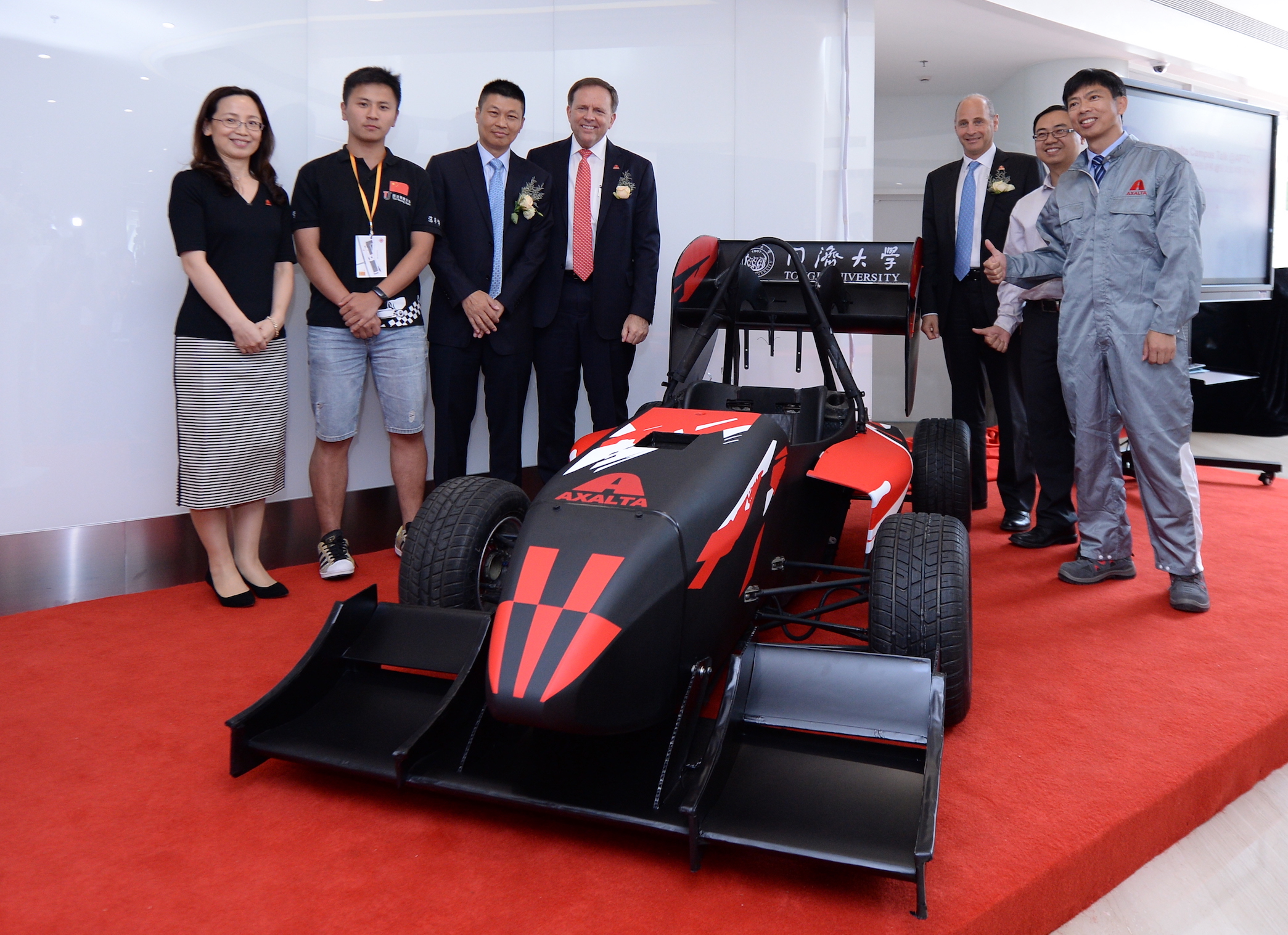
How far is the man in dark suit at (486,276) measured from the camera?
12.0 ft

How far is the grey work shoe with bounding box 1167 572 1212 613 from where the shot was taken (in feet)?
9.86

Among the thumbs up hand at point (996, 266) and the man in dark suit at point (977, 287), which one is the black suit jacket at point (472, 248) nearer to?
the thumbs up hand at point (996, 266)

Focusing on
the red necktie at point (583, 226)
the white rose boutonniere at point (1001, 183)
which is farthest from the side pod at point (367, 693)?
the white rose boutonniere at point (1001, 183)

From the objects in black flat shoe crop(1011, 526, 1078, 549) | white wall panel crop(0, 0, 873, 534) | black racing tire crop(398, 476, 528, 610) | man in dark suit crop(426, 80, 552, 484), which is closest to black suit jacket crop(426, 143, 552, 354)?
man in dark suit crop(426, 80, 552, 484)

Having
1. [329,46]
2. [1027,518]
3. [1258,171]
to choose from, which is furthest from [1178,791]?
[1258,171]

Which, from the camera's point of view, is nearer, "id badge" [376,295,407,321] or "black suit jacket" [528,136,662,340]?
"id badge" [376,295,407,321]

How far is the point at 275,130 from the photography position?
3.60 meters

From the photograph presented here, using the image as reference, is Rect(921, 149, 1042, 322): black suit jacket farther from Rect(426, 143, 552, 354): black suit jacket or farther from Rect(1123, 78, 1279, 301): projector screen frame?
Rect(426, 143, 552, 354): black suit jacket

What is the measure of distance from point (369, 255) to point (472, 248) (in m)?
0.45

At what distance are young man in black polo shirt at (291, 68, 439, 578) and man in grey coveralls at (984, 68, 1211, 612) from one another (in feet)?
7.99

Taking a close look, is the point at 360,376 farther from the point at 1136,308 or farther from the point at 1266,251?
the point at 1266,251

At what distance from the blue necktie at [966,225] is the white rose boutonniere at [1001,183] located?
0.11 meters

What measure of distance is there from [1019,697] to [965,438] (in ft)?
4.42

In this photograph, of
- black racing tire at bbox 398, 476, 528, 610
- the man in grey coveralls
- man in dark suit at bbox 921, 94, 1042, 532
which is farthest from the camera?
man in dark suit at bbox 921, 94, 1042, 532
